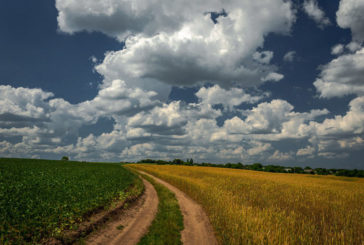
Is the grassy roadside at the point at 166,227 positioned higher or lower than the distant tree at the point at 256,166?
higher

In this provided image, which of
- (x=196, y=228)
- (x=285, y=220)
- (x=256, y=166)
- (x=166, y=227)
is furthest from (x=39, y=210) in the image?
(x=256, y=166)

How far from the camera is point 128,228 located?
41.0 ft

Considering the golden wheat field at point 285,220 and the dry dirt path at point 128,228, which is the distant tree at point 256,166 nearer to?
the golden wheat field at point 285,220

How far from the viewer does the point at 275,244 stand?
25.9ft

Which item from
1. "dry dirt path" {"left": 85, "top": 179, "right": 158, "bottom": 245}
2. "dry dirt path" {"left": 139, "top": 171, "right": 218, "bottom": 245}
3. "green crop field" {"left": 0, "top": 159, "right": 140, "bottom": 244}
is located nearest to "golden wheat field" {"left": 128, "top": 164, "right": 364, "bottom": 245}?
"dry dirt path" {"left": 139, "top": 171, "right": 218, "bottom": 245}

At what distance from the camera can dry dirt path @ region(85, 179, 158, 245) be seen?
10.6 m

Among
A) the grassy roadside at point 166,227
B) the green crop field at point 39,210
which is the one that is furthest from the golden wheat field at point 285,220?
the green crop field at point 39,210

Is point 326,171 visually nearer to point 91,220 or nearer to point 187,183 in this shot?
point 187,183

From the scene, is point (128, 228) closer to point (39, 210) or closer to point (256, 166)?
point (39, 210)

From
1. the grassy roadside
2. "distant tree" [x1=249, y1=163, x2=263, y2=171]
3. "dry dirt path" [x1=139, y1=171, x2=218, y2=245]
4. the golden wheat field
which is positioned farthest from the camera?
"distant tree" [x1=249, y1=163, x2=263, y2=171]

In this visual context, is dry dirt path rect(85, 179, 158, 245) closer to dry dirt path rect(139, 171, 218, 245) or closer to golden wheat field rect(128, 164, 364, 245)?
dry dirt path rect(139, 171, 218, 245)

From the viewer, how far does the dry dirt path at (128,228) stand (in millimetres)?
10586

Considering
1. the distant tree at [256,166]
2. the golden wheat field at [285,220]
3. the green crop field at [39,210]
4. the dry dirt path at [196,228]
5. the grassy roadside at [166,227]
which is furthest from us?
the distant tree at [256,166]

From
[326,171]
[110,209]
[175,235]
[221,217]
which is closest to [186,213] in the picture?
[221,217]
